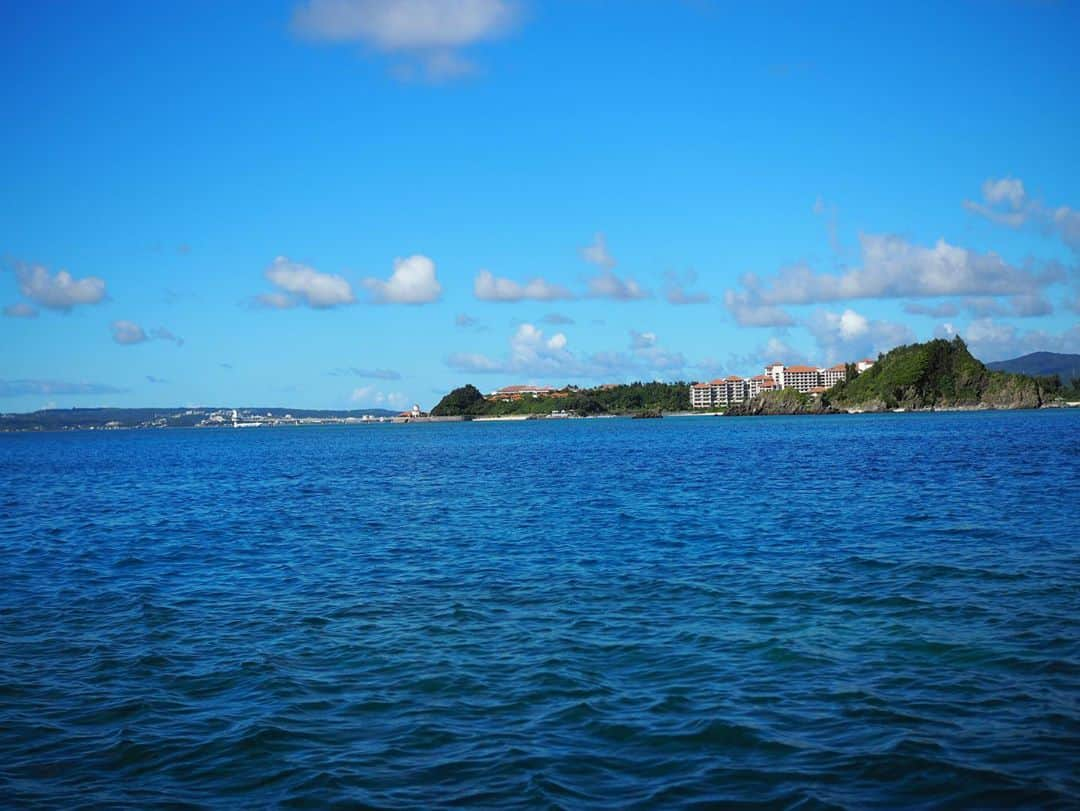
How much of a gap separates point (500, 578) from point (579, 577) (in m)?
1.90

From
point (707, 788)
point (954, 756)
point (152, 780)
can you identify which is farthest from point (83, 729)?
point (954, 756)

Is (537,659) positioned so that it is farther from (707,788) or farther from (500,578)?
(500,578)

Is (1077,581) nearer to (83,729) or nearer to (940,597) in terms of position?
(940,597)

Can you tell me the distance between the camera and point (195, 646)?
52.7 feet

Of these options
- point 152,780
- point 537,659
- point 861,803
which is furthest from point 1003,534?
point 152,780

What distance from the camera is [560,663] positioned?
14.0 meters

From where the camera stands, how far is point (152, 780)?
1025cm

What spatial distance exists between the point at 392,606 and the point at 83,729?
288 inches

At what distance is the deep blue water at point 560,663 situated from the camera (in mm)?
9867

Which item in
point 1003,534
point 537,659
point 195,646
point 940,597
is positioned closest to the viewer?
point 537,659

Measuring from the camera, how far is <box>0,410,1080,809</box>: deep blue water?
388 inches

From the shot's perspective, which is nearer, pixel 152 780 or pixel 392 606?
pixel 152 780

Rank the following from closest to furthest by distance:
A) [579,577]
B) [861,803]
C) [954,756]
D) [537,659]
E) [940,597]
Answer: [861,803]
[954,756]
[537,659]
[940,597]
[579,577]

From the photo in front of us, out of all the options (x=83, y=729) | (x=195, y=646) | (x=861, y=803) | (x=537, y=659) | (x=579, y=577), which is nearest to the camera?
(x=861, y=803)
